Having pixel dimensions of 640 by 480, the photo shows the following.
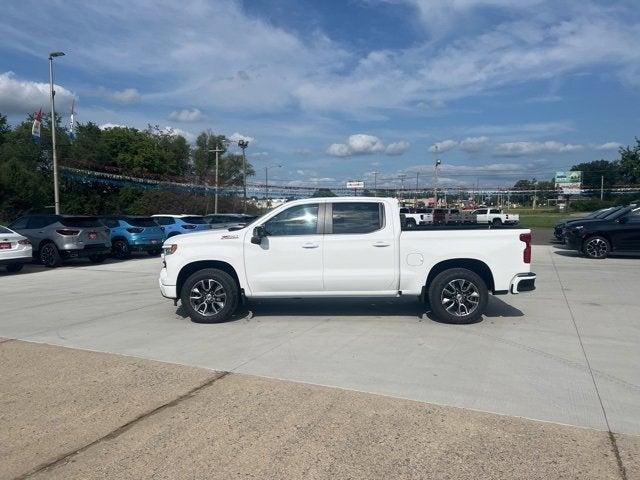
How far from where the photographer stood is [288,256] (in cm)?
764

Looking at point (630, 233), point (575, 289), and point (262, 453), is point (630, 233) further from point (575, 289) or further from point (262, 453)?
point (262, 453)

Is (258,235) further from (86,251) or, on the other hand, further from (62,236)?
(62,236)

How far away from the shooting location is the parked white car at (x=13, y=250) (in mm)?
14031

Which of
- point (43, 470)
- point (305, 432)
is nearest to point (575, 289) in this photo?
point (305, 432)

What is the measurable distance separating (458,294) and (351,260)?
62.0 inches

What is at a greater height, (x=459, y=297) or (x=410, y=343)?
(x=459, y=297)

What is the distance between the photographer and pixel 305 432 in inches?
164

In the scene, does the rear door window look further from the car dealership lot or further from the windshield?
the windshield

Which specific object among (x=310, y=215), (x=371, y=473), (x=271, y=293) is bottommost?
(x=371, y=473)

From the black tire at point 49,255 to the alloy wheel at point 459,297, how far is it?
12.8 m

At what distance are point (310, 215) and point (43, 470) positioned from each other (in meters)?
4.87

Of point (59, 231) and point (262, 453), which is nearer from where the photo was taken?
point (262, 453)

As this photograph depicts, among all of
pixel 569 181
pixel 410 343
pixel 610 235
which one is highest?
pixel 569 181

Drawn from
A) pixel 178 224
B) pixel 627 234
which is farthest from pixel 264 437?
pixel 178 224
